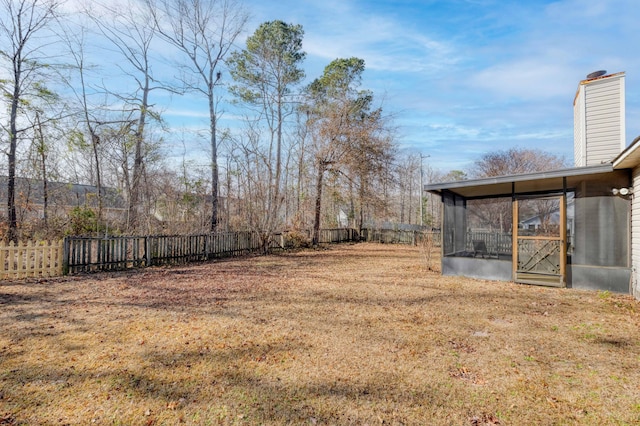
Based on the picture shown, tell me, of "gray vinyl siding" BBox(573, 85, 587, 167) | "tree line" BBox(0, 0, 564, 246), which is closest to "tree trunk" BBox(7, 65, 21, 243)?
"tree line" BBox(0, 0, 564, 246)

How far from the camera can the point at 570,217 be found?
694 centimetres

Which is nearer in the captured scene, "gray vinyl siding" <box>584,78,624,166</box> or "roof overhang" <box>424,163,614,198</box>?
"roof overhang" <box>424,163,614,198</box>

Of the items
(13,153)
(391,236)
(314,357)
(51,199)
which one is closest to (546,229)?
(314,357)

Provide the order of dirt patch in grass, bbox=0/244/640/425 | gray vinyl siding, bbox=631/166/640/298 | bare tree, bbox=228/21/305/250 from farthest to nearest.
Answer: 1. bare tree, bbox=228/21/305/250
2. gray vinyl siding, bbox=631/166/640/298
3. dirt patch in grass, bbox=0/244/640/425

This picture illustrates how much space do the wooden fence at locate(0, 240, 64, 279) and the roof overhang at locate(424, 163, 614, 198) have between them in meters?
9.31

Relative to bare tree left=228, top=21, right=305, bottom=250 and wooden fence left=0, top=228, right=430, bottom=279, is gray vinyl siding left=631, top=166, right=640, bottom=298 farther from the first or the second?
bare tree left=228, top=21, right=305, bottom=250

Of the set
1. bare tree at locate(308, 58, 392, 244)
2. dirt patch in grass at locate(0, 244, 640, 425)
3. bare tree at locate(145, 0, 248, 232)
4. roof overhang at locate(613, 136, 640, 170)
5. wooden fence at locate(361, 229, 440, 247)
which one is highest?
bare tree at locate(145, 0, 248, 232)

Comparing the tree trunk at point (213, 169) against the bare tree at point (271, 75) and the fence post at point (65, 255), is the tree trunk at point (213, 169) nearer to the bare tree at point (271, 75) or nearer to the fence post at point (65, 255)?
the bare tree at point (271, 75)

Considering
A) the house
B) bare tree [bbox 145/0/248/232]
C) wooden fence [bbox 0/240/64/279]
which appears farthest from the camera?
bare tree [bbox 145/0/248/232]

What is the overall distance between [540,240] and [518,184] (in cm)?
140

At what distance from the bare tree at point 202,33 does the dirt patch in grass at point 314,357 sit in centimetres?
1079

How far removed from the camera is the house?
6.34 m

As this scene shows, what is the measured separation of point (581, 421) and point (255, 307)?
13.5 ft

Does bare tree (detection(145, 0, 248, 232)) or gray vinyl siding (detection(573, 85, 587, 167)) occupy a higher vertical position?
bare tree (detection(145, 0, 248, 232))
